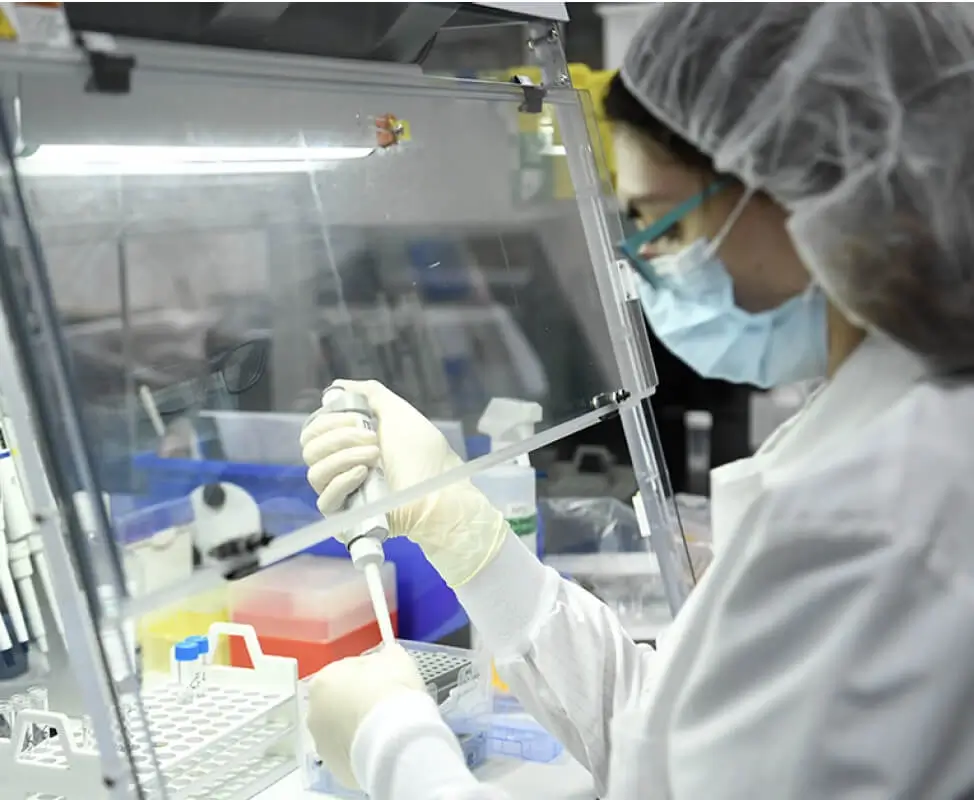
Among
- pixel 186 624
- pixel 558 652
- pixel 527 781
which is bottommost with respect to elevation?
pixel 527 781

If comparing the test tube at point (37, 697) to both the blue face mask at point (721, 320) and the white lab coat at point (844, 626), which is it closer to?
the white lab coat at point (844, 626)

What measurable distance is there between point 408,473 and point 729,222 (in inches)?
19.1

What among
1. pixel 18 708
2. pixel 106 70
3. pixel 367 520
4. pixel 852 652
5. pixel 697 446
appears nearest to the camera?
pixel 852 652

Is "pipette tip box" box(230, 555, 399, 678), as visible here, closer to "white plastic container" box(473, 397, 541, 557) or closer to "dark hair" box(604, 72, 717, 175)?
"white plastic container" box(473, 397, 541, 557)

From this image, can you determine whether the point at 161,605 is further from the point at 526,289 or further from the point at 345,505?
the point at 526,289

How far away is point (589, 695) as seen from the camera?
1.27 metres

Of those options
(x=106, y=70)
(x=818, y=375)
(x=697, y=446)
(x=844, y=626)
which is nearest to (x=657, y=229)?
(x=818, y=375)

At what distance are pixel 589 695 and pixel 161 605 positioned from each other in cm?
61

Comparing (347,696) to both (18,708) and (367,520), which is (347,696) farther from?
(18,708)

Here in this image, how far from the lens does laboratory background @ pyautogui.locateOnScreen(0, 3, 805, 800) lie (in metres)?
A: 0.87

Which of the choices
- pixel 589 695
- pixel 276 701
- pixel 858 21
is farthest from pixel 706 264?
pixel 276 701

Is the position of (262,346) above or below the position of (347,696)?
above

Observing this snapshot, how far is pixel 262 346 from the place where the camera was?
1.17 metres

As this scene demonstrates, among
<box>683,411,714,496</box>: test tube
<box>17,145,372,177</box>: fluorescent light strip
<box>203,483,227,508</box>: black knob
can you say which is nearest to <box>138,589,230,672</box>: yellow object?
<box>203,483,227,508</box>: black knob
